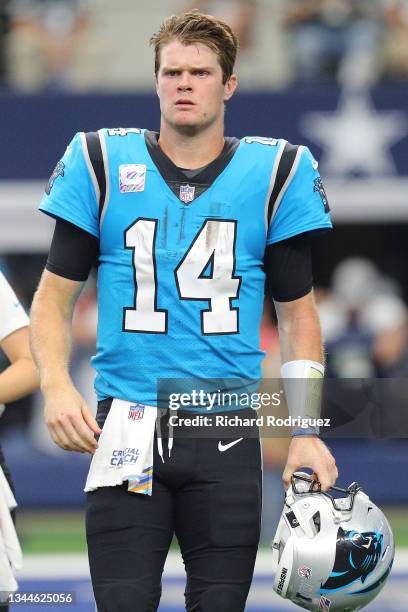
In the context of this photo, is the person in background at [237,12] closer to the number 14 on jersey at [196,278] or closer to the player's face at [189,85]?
the player's face at [189,85]

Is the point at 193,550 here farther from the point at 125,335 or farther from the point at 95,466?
the point at 125,335

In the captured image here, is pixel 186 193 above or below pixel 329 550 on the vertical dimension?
above

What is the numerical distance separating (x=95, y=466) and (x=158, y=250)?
621mm

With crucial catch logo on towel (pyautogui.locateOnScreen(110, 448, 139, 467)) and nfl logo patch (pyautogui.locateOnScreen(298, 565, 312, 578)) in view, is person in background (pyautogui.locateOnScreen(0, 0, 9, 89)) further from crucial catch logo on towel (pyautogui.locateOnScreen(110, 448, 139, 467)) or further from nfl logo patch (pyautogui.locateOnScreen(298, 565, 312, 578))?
nfl logo patch (pyautogui.locateOnScreen(298, 565, 312, 578))

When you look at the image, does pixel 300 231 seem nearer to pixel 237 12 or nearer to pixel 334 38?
pixel 334 38

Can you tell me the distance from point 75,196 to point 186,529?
3.20 feet

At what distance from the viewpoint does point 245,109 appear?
11.8m

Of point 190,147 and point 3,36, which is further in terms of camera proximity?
point 3,36

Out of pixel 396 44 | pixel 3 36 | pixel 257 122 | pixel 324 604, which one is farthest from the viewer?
pixel 3 36

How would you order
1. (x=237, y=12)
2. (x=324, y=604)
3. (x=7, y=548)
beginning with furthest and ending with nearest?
1. (x=237, y=12)
2. (x=7, y=548)
3. (x=324, y=604)

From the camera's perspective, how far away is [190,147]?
385cm

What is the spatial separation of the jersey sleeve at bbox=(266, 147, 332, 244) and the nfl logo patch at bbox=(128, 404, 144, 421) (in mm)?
600

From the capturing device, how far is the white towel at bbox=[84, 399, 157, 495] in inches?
145

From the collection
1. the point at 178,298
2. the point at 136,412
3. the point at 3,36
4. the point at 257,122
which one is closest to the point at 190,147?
the point at 178,298
